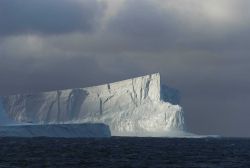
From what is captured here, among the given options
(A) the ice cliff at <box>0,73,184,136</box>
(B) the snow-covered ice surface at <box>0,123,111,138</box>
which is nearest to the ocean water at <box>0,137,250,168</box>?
(B) the snow-covered ice surface at <box>0,123,111,138</box>

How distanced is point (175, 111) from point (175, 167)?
79402 mm

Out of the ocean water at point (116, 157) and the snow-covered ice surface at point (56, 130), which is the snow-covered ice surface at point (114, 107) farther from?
the ocean water at point (116, 157)

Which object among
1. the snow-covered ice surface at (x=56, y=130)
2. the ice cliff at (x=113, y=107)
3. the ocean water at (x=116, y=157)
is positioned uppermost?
the ice cliff at (x=113, y=107)

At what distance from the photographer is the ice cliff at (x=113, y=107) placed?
125m

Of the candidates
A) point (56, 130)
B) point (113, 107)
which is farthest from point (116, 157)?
point (113, 107)

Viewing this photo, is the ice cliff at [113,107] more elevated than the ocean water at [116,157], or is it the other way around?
the ice cliff at [113,107]

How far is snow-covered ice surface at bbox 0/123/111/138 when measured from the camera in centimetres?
9962

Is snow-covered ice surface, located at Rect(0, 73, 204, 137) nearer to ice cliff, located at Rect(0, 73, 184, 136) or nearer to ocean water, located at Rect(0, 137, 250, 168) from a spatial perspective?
ice cliff, located at Rect(0, 73, 184, 136)

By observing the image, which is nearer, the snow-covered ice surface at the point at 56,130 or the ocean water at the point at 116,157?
the ocean water at the point at 116,157

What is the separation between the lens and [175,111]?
A: 122250mm

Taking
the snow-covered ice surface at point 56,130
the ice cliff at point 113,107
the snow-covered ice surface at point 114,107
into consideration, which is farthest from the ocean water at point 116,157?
the ice cliff at point 113,107

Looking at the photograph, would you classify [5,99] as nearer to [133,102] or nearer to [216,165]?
[133,102]

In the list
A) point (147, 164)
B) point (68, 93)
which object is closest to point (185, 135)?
point (68, 93)

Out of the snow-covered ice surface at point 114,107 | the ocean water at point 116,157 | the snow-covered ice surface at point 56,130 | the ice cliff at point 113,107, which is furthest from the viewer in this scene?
the ice cliff at point 113,107
